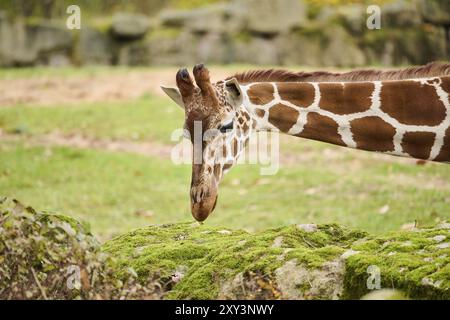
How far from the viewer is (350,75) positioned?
577cm

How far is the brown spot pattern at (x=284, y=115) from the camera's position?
18.8ft

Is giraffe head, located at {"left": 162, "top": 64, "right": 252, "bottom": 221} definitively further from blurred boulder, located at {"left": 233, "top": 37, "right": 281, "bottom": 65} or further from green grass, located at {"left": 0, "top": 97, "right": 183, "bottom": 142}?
blurred boulder, located at {"left": 233, "top": 37, "right": 281, "bottom": 65}

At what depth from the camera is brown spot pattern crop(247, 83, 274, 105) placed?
572cm

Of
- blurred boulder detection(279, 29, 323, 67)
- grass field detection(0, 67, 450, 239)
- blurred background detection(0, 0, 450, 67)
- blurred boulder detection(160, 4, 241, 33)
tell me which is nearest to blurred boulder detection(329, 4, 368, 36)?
blurred background detection(0, 0, 450, 67)

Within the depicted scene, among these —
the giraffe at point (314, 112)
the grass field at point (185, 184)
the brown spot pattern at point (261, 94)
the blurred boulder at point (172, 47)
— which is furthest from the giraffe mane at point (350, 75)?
the blurred boulder at point (172, 47)

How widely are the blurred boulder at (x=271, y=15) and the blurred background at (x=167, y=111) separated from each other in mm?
36

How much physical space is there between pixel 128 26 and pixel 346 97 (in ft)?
54.6

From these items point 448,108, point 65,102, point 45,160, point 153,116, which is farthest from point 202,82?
point 65,102

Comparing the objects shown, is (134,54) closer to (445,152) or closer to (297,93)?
(297,93)
